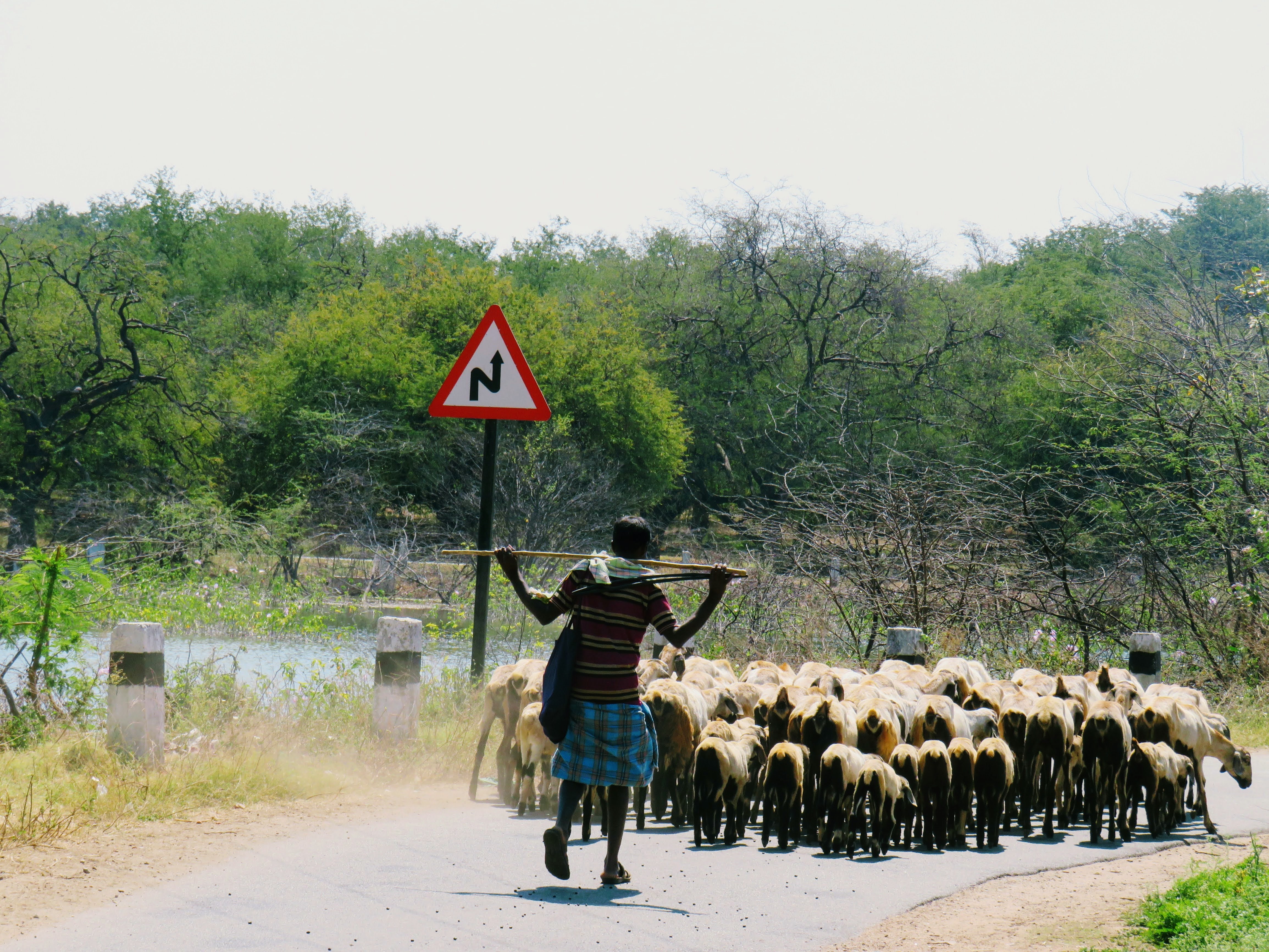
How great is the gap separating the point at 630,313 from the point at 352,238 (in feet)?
92.2

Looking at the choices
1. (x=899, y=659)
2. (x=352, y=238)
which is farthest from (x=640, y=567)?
(x=352, y=238)

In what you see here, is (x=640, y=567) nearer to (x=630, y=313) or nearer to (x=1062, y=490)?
(x=1062, y=490)

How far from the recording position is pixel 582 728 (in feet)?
19.5

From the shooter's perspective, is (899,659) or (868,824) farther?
(899,659)

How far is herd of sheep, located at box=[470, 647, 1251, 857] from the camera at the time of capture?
7.09m

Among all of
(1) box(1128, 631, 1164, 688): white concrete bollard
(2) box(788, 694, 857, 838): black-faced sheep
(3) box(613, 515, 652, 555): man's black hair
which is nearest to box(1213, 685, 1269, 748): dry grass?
(1) box(1128, 631, 1164, 688): white concrete bollard

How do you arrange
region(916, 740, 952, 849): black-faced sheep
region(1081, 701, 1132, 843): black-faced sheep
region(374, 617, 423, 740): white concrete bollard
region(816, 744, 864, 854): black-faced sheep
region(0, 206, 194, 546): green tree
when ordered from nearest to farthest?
1. region(816, 744, 864, 854): black-faced sheep
2. region(916, 740, 952, 849): black-faced sheep
3. region(1081, 701, 1132, 843): black-faced sheep
4. region(374, 617, 423, 740): white concrete bollard
5. region(0, 206, 194, 546): green tree

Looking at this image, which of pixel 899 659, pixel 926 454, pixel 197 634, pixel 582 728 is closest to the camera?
pixel 582 728

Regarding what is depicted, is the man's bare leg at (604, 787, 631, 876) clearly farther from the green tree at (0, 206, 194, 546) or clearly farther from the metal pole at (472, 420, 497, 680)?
the green tree at (0, 206, 194, 546)

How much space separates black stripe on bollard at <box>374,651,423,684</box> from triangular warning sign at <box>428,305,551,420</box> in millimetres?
1875

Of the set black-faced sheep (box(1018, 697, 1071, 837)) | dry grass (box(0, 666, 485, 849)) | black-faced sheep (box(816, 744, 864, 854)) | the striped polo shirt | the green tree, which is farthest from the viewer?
the green tree

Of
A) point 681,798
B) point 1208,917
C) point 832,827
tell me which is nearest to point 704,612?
point 832,827

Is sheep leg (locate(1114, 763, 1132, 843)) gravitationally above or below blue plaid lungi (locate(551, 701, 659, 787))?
below

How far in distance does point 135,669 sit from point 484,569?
2.64 meters
